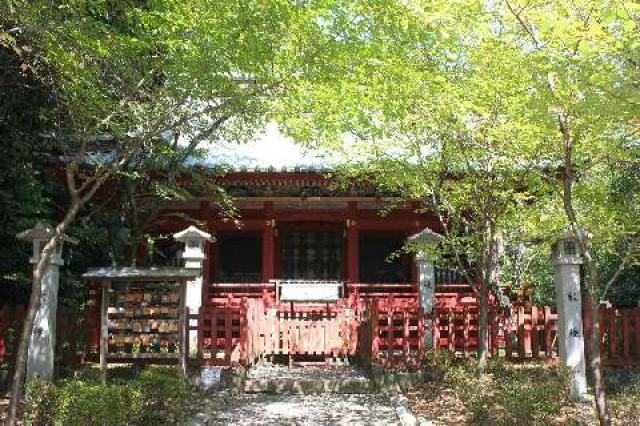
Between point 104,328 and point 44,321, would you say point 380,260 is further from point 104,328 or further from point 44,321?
point 44,321

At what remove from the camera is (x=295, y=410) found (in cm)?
859

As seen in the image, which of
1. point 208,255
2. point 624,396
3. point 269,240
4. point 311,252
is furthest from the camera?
point 311,252

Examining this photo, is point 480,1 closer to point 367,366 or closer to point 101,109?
point 101,109

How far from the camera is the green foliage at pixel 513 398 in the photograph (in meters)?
6.68

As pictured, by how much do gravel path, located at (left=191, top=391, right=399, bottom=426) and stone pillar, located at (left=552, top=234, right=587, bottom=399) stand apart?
2.87 metres

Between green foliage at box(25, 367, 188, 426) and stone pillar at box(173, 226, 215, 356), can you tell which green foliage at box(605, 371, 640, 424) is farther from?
stone pillar at box(173, 226, 215, 356)

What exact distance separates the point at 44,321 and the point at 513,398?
674 centimetres

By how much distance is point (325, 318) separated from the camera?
12.6 metres

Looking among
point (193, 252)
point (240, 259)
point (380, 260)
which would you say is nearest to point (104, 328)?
point (193, 252)

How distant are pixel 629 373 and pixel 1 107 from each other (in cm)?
1113

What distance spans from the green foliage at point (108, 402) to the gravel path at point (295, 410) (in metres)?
0.45

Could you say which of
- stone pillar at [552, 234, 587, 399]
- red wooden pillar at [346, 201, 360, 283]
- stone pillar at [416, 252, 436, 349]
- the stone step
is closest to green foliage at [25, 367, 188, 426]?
the stone step

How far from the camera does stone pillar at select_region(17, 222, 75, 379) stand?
9.04 metres

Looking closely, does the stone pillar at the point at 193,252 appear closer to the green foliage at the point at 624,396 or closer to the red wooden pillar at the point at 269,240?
the red wooden pillar at the point at 269,240
